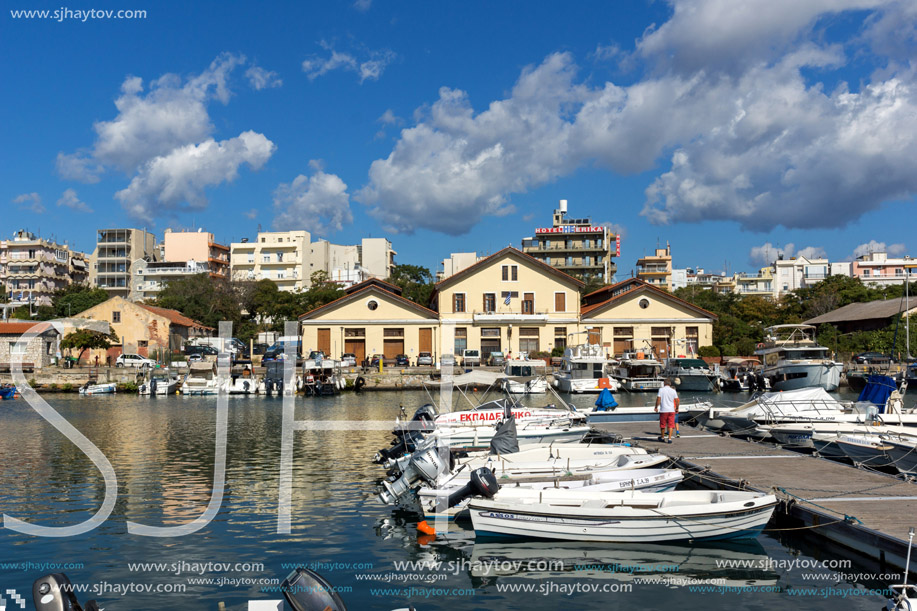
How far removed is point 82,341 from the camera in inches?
2338

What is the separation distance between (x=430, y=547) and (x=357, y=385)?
41.3 metres

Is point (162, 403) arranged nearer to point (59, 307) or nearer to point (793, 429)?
point (793, 429)

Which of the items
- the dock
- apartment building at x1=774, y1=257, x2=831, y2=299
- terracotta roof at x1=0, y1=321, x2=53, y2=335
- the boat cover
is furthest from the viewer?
apartment building at x1=774, y1=257, x2=831, y2=299

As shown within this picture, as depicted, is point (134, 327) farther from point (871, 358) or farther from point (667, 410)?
point (871, 358)

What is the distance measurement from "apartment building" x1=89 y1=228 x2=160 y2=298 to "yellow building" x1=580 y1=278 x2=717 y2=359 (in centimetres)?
8063

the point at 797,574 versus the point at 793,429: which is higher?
the point at 793,429

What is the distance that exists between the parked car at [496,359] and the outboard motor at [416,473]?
4270cm

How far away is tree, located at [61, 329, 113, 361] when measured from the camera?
59.4 m

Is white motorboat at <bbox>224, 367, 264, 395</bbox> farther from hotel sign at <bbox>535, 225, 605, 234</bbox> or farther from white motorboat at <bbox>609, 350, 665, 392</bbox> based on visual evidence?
hotel sign at <bbox>535, 225, 605, 234</bbox>

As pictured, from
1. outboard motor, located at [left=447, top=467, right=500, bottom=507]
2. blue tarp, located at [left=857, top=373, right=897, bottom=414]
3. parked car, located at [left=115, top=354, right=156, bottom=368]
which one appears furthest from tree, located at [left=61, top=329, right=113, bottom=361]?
blue tarp, located at [left=857, top=373, right=897, bottom=414]

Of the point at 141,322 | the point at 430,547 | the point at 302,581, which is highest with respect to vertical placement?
the point at 141,322

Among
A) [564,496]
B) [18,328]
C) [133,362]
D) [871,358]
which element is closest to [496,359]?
[871,358]

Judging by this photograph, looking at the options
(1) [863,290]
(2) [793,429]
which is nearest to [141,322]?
(2) [793,429]

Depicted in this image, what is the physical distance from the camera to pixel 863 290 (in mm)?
76312
